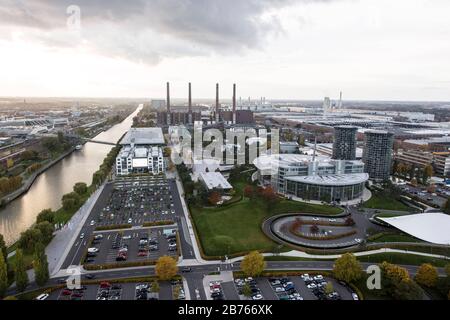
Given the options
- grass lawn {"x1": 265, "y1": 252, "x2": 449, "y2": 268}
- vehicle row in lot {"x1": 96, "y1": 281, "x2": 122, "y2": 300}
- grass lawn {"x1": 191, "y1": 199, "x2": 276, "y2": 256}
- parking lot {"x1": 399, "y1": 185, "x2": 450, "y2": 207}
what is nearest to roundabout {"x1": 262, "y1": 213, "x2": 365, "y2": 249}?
grass lawn {"x1": 191, "y1": 199, "x2": 276, "y2": 256}

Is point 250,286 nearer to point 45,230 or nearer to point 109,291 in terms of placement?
point 109,291

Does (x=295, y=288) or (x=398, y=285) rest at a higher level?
(x=398, y=285)

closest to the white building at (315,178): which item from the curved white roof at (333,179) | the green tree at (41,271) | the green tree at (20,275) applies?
the curved white roof at (333,179)

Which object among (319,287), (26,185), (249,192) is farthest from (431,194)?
(26,185)

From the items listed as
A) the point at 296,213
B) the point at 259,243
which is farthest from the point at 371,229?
the point at 259,243

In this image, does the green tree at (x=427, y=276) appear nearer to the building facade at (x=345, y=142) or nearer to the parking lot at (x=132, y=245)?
the parking lot at (x=132, y=245)

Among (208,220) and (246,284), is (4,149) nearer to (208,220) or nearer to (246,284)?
(208,220)
